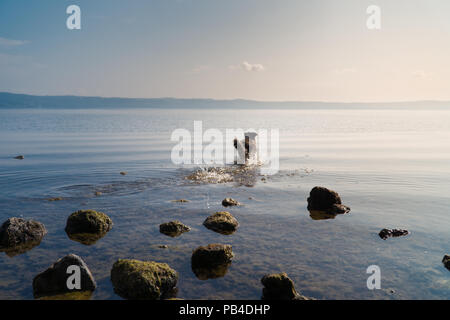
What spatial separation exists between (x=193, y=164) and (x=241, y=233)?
62.5ft

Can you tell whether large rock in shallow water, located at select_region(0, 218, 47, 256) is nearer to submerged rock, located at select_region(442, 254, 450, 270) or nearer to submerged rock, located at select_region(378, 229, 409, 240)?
submerged rock, located at select_region(378, 229, 409, 240)

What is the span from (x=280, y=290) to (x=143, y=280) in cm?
414

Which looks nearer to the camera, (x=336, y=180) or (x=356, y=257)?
(x=356, y=257)

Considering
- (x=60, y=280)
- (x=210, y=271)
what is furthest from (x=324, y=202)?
(x=60, y=280)

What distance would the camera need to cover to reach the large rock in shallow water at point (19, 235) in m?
13.4

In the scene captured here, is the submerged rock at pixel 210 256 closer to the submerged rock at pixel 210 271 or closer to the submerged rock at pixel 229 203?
the submerged rock at pixel 210 271

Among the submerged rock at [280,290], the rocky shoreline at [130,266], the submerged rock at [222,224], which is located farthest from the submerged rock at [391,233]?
the submerged rock at [280,290]

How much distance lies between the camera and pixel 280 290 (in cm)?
991

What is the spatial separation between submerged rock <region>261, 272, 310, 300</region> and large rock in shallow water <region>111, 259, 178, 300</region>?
9.73 feet

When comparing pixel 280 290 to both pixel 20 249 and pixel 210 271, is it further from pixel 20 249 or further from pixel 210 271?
pixel 20 249

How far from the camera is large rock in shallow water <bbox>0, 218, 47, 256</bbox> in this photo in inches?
529

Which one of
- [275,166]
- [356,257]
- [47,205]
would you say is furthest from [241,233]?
[275,166]

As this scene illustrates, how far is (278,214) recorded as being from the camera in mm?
18078
